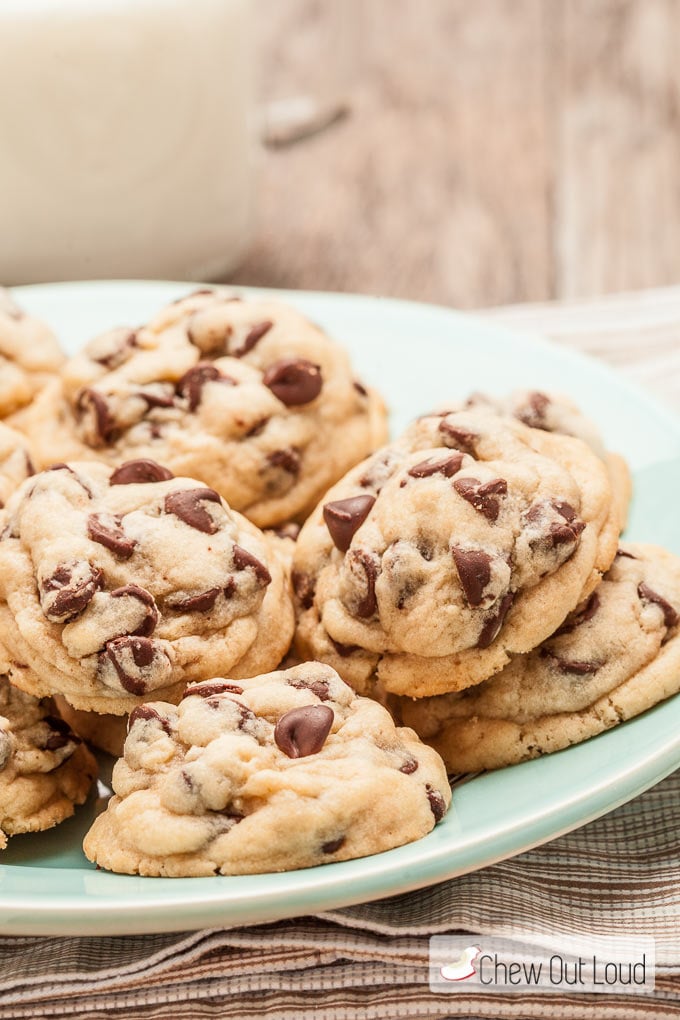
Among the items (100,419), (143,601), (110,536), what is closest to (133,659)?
(143,601)

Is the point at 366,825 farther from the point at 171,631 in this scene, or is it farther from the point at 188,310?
the point at 188,310

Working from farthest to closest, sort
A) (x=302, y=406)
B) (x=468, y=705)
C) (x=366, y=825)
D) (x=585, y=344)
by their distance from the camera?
(x=585, y=344) → (x=302, y=406) → (x=468, y=705) → (x=366, y=825)

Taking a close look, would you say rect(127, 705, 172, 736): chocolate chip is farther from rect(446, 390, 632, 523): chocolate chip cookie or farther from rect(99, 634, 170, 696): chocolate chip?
rect(446, 390, 632, 523): chocolate chip cookie

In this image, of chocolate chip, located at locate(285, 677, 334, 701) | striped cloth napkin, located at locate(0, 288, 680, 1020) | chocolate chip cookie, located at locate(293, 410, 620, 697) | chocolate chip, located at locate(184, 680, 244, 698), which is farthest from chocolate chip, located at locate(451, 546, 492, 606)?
striped cloth napkin, located at locate(0, 288, 680, 1020)

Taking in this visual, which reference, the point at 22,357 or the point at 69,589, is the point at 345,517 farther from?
the point at 22,357

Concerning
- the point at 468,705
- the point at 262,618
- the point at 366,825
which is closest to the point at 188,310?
the point at 262,618
